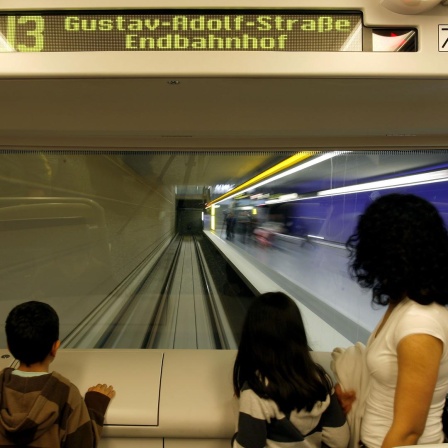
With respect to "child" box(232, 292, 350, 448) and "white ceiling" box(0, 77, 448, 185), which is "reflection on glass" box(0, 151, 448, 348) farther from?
"child" box(232, 292, 350, 448)

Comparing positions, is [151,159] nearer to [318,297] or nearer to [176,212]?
[176,212]

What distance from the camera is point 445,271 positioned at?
1.18 meters

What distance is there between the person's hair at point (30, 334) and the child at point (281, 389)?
2.48ft

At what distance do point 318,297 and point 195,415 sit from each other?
8.09 ft

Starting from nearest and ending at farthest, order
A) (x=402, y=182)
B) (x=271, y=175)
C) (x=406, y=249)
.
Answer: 1. (x=406, y=249)
2. (x=402, y=182)
3. (x=271, y=175)

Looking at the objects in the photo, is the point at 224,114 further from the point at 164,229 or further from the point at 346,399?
the point at 164,229

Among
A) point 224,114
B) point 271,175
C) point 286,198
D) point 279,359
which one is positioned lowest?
point 279,359

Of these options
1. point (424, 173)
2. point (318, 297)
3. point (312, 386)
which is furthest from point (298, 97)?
point (318, 297)

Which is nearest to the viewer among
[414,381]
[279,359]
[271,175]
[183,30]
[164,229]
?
[414,381]

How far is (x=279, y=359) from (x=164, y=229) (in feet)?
7.95

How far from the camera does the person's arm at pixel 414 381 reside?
107 cm

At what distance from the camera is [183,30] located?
135 cm

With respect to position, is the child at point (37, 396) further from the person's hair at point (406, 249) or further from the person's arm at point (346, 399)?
the person's hair at point (406, 249)

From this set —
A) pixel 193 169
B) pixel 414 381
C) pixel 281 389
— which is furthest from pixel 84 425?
pixel 193 169
